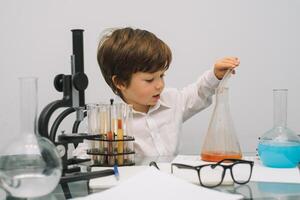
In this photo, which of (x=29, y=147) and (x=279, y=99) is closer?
(x=29, y=147)

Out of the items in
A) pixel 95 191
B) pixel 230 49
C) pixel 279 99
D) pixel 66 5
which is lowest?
pixel 95 191

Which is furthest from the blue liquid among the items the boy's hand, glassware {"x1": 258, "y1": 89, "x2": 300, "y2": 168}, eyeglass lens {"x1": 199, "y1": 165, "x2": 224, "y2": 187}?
the boy's hand

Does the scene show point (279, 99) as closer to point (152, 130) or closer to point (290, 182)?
point (290, 182)

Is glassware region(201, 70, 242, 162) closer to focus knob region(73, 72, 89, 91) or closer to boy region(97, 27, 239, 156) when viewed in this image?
boy region(97, 27, 239, 156)

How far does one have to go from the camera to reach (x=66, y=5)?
1257mm

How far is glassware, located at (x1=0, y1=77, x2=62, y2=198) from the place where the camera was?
523mm

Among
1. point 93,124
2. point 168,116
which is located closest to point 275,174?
point 93,124

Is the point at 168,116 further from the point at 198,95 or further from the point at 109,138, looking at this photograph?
the point at 109,138

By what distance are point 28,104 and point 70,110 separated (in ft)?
0.52

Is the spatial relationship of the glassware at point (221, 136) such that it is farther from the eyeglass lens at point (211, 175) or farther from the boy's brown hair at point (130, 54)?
the boy's brown hair at point (130, 54)

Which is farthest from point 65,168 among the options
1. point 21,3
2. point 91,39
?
point 21,3

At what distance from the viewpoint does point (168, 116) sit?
1.12 meters

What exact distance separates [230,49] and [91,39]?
44 cm

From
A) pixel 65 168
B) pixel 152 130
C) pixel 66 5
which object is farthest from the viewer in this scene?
pixel 66 5
